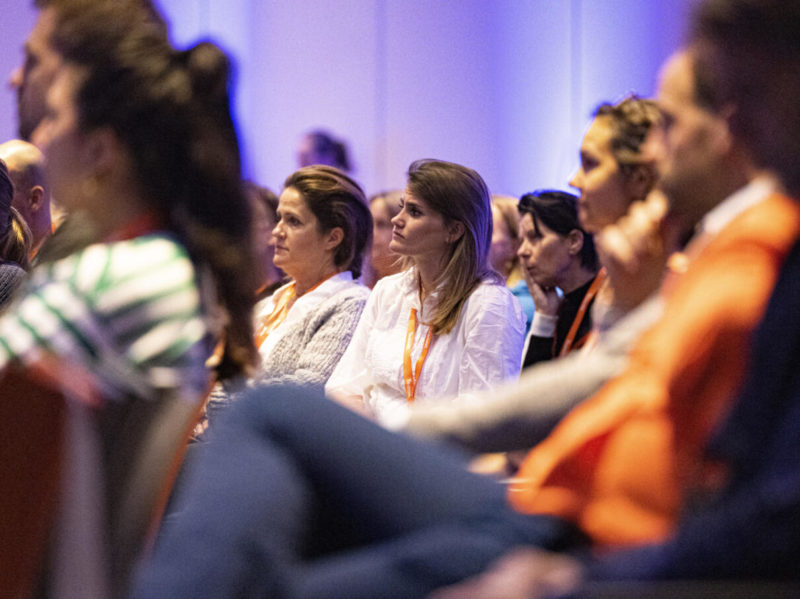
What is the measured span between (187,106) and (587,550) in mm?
830

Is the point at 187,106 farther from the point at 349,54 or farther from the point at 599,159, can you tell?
Answer: the point at 349,54

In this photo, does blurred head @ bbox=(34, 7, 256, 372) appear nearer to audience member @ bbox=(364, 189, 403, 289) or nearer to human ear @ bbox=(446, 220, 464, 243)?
human ear @ bbox=(446, 220, 464, 243)

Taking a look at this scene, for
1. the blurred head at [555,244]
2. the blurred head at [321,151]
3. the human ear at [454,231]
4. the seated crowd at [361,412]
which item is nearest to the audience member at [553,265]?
the blurred head at [555,244]

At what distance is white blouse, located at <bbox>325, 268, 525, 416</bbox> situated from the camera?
125 inches

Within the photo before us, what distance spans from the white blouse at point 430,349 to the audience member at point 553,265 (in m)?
0.21

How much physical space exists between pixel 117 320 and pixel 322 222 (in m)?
2.60

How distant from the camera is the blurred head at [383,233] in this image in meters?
4.71

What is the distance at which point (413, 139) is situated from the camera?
6840 mm

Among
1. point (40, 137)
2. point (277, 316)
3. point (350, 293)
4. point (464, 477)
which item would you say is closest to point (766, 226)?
point (464, 477)

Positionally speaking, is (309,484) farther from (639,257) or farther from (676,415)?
(639,257)

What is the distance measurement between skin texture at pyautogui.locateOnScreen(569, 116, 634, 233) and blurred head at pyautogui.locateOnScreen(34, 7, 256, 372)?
2.66 feet

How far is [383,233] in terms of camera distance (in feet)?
15.7

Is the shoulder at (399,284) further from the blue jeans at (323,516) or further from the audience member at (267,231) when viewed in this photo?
the blue jeans at (323,516)

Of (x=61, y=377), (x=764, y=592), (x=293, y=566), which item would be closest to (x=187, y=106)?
(x=61, y=377)
